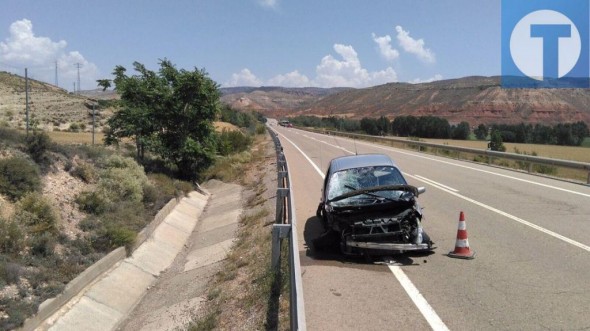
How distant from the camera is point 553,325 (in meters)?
5.45

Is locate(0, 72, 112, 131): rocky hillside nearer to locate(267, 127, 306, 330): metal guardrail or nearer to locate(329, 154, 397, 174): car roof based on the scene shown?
locate(267, 127, 306, 330): metal guardrail

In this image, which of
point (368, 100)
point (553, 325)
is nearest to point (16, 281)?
point (553, 325)

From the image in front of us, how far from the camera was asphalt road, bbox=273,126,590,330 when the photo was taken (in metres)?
5.80

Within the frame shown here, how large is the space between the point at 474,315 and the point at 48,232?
9.37 meters

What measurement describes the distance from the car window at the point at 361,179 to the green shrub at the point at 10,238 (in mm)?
6320

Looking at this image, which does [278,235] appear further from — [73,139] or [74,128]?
[74,128]

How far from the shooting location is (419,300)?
6430mm

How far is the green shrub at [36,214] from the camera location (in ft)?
38.0

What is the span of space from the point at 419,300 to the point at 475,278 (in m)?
1.22

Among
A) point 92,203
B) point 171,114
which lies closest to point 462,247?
point 92,203

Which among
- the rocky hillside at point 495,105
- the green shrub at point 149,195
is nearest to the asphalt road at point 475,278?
the green shrub at point 149,195

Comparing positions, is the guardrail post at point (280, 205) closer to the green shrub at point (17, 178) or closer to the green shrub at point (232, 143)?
the green shrub at point (17, 178)

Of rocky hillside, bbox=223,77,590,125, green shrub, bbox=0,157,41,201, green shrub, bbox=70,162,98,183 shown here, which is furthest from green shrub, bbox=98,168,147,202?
rocky hillside, bbox=223,77,590,125

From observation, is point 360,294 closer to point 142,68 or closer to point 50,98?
point 142,68
